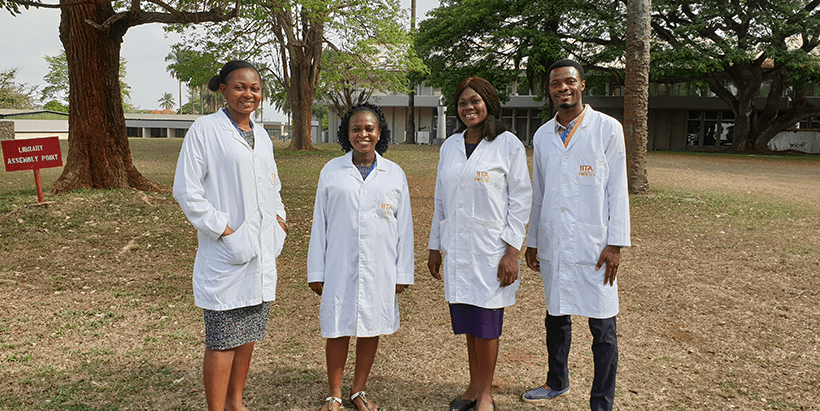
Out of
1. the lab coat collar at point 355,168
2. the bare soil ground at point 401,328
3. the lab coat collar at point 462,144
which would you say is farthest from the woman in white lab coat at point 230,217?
the lab coat collar at point 462,144

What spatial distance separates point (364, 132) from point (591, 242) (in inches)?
55.2

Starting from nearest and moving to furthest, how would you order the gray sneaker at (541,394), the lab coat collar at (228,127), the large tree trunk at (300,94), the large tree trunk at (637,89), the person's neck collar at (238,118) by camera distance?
1. the lab coat collar at (228,127)
2. the person's neck collar at (238,118)
3. the gray sneaker at (541,394)
4. the large tree trunk at (637,89)
5. the large tree trunk at (300,94)

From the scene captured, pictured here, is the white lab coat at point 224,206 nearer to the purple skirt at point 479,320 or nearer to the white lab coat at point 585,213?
the purple skirt at point 479,320

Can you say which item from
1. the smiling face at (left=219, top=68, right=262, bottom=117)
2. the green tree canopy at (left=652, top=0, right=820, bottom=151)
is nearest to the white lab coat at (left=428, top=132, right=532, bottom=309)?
the smiling face at (left=219, top=68, right=262, bottom=117)

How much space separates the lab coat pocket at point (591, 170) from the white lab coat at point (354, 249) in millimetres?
981

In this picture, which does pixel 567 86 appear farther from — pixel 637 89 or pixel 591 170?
pixel 637 89

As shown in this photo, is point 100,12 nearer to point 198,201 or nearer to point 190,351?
point 190,351

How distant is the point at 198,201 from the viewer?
115 inches

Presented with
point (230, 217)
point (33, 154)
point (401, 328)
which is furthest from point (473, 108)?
point (33, 154)

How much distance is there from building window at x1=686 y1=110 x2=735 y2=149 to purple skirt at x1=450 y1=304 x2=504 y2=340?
40.6 metres

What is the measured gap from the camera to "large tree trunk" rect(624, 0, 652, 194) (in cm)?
1241

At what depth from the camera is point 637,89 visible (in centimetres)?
→ 1273

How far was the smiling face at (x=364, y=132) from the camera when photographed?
3416 millimetres

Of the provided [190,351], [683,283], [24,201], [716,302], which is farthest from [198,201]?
[24,201]
